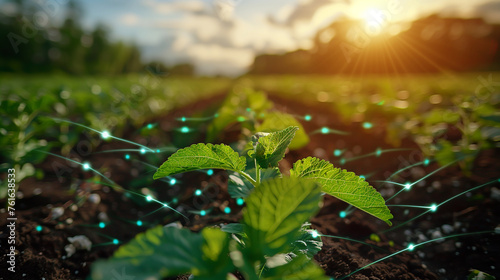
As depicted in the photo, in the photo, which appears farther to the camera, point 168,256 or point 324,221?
point 324,221

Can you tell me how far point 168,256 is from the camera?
2.00 ft

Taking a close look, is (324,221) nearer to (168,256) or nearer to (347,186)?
(347,186)

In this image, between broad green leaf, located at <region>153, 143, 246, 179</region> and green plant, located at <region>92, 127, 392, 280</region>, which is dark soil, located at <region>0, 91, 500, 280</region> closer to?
green plant, located at <region>92, 127, 392, 280</region>

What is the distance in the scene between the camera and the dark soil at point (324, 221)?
54.7 inches

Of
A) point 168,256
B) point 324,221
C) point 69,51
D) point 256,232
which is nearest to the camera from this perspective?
point 168,256

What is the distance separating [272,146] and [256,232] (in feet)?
1.00

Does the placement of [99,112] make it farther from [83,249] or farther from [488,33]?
[488,33]

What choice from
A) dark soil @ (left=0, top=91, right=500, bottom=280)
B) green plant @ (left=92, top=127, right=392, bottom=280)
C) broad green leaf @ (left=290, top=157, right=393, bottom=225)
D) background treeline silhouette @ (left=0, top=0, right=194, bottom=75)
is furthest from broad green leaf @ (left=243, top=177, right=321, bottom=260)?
background treeline silhouette @ (left=0, top=0, right=194, bottom=75)

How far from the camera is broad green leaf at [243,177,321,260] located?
693 mm

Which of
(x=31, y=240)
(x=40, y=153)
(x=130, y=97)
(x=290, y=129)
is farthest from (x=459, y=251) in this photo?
(x=130, y=97)

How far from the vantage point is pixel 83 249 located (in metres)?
1.58

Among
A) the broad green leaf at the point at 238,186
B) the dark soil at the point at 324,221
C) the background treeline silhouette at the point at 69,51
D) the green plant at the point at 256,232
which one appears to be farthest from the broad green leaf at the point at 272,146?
the background treeline silhouette at the point at 69,51

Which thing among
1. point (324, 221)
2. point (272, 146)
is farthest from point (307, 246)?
point (324, 221)

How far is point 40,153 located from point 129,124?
2344mm
